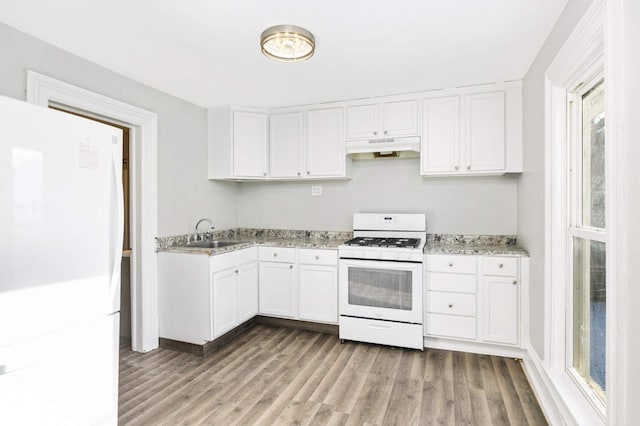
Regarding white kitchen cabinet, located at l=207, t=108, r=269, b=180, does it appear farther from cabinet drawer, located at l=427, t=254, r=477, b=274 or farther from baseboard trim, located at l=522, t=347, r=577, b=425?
baseboard trim, located at l=522, t=347, r=577, b=425

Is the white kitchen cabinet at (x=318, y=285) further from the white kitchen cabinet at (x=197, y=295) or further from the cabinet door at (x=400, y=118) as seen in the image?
the cabinet door at (x=400, y=118)

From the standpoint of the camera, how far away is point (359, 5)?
1.76 m

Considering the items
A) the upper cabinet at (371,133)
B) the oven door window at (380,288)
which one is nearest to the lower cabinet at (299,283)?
the oven door window at (380,288)

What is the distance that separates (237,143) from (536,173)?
2.73m

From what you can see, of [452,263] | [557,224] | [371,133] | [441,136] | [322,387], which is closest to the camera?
[557,224]

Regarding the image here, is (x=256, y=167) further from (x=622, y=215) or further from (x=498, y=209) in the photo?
(x=622, y=215)

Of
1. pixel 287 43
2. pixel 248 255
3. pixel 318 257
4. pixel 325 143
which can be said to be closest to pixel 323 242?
pixel 318 257

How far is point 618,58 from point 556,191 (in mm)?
994

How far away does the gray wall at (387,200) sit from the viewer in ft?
10.6

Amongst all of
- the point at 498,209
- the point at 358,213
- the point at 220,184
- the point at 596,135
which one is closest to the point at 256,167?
the point at 220,184

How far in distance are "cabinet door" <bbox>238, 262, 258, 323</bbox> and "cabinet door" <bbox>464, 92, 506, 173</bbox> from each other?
7.46 ft

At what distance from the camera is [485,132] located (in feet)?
A: 9.73

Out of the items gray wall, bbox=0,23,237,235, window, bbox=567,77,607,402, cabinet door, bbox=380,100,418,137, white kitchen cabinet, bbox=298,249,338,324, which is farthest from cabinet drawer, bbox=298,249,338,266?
window, bbox=567,77,607,402

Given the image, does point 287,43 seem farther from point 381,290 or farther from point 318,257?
point 381,290
